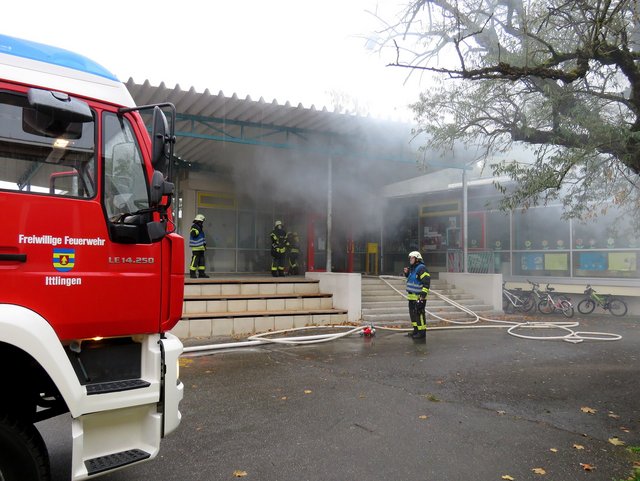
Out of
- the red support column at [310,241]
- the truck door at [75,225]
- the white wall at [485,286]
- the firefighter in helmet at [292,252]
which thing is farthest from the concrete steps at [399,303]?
the truck door at [75,225]

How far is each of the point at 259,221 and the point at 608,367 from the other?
36.4 feet

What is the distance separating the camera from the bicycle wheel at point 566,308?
507 inches

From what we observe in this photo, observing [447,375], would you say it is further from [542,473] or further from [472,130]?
[472,130]

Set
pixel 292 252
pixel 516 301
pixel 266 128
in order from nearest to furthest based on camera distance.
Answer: pixel 266 128 < pixel 516 301 < pixel 292 252

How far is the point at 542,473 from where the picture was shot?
11.1ft

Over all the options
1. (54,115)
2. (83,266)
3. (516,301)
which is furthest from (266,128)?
A: (83,266)

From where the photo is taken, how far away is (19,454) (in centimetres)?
230

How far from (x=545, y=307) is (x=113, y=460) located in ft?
43.6

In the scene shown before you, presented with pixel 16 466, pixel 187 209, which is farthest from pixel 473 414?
pixel 187 209

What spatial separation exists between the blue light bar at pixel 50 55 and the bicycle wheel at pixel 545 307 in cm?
1321

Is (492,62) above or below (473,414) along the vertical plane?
above

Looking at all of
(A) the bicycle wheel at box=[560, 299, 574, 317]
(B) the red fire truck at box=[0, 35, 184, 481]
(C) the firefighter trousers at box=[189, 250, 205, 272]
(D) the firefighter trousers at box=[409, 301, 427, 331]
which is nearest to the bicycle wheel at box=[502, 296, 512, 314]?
(A) the bicycle wheel at box=[560, 299, 574, 317]

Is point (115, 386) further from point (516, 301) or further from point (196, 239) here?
point (516, 301)

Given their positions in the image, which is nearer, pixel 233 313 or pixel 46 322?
pixel 46 322
